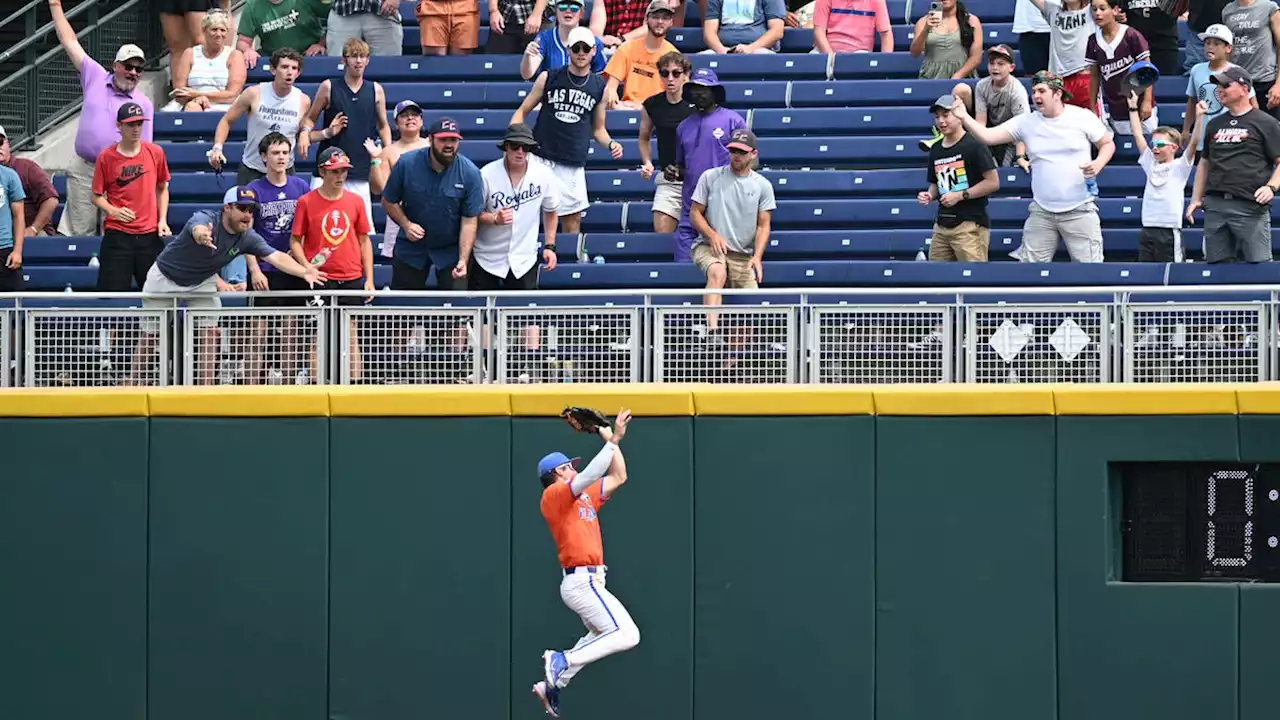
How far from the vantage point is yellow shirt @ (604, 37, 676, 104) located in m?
17.7

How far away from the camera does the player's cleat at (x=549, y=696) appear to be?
41.5ft

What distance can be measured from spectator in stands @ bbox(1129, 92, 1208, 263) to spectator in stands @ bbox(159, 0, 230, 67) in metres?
8.10

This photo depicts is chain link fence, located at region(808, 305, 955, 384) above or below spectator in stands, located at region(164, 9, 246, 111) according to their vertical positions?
below

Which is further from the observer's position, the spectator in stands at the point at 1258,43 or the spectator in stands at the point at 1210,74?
the spectator in stands at the point at 1258,43

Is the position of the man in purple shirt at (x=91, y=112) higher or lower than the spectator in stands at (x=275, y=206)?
higher

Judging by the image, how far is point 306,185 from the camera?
14844mm

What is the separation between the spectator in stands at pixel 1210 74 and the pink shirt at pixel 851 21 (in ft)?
9.97

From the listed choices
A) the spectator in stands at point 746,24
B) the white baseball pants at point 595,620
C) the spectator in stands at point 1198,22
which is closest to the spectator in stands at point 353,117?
the spectator in stands at point 746,24

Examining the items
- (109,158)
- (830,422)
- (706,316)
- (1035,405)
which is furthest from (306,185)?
(1035,405)

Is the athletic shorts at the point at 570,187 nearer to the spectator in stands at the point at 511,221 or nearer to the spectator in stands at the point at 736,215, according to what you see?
the spectator in stands at the point at 511,221

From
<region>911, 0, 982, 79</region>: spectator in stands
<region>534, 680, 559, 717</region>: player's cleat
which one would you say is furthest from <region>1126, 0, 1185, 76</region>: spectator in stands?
<region>534, 680, 559, 717</region>: player's cleat

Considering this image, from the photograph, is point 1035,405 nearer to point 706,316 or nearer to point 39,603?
point 706,316

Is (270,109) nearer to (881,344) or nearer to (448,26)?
(448,26)

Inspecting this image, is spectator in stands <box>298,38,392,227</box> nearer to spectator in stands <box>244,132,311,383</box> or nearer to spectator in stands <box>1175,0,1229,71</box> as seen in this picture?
spectator in stands <box>244,132,311,383</box>
